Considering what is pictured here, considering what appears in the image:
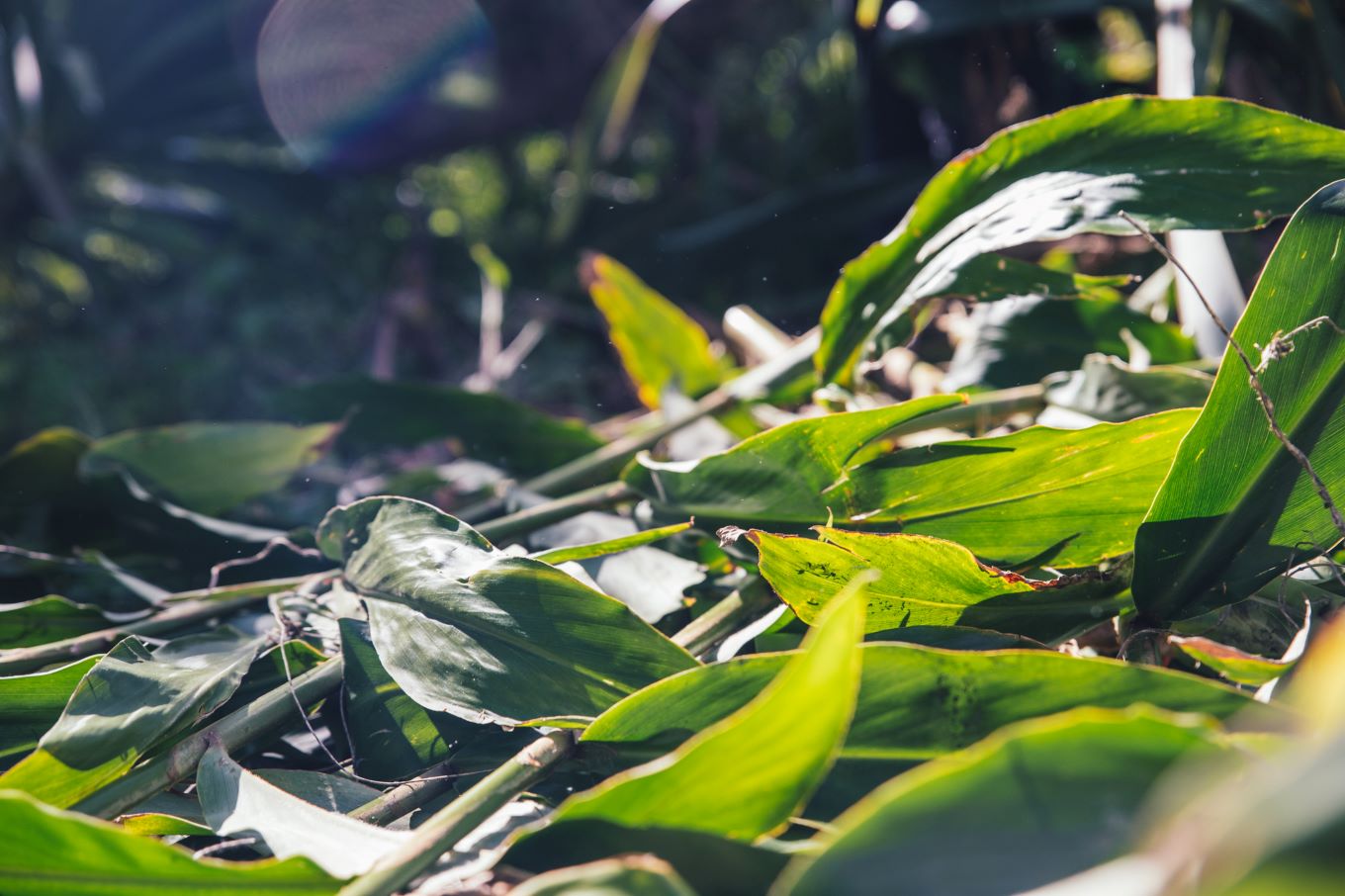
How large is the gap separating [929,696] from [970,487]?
119 millimetres

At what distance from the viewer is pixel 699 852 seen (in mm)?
203

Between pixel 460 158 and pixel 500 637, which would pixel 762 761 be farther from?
pixel 460 158

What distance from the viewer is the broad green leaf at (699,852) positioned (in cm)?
20

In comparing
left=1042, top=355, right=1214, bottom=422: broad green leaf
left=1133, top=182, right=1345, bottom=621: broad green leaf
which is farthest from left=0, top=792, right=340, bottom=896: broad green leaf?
left=1042, top=355, right=1214, bottom=422: broad green leaf

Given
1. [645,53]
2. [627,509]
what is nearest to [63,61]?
[645,53]

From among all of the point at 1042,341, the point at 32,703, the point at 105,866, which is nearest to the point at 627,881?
the point at 105,866

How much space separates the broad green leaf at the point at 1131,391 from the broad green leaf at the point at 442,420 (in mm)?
266

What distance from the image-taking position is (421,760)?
29 cm

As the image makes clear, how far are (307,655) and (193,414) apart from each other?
0.70m

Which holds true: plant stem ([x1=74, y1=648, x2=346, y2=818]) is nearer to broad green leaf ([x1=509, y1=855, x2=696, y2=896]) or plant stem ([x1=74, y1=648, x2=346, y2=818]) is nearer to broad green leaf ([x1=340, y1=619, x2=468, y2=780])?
broad green leaf ([x1=340, y1=619, x2=468, y2=780])

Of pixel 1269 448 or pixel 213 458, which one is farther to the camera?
pixel 213 458

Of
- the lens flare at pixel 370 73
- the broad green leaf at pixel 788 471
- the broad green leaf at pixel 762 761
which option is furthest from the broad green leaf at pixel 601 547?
the lens flare at pixel 370 73

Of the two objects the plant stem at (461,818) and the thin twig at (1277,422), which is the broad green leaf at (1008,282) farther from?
the plant stem at (461,818)

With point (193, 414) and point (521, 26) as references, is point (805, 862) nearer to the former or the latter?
point (193, 414)
